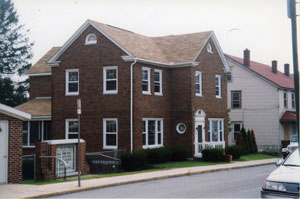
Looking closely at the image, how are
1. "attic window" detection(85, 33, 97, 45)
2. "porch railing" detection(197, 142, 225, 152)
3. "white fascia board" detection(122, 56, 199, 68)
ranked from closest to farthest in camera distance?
"white fascia board" detection(122, 56, 199, 68)
"attic window" detection(85, 33, 97, 45)
"porch railing" detection(197, 142, 225, 152)

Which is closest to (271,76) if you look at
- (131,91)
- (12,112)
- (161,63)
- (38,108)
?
(161,63)

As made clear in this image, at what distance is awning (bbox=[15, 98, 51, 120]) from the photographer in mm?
31031

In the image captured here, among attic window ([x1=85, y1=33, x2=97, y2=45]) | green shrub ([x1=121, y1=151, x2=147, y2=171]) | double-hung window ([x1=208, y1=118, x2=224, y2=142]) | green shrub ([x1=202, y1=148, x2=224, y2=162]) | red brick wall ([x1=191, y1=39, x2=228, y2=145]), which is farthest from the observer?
double-hung window ([x1=208, y1=118, x2=224, y2=142])

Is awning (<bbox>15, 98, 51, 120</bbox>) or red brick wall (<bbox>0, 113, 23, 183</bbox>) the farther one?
awning (<bbox>15, 98, 51, 120</bbox>)

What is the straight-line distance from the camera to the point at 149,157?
26422 millimetres

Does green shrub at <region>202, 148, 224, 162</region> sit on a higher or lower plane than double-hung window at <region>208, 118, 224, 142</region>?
lower

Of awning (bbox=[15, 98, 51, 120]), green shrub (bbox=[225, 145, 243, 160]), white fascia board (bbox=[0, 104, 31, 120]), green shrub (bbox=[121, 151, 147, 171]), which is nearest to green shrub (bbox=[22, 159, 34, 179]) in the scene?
green shrub (bbox=[121, 151, 147, 171])

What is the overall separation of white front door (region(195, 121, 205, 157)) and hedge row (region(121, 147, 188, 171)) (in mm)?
1087

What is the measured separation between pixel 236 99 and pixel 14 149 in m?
29.3

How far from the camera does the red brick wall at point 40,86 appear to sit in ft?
113

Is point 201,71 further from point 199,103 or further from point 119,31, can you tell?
point 119,31

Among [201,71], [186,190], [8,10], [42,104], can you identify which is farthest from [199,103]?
[8,10]

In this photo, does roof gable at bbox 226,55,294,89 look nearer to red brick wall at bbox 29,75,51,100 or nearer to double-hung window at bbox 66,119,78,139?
red brick wall at bbox 29,75,51,100

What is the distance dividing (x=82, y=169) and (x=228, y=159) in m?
10.5
